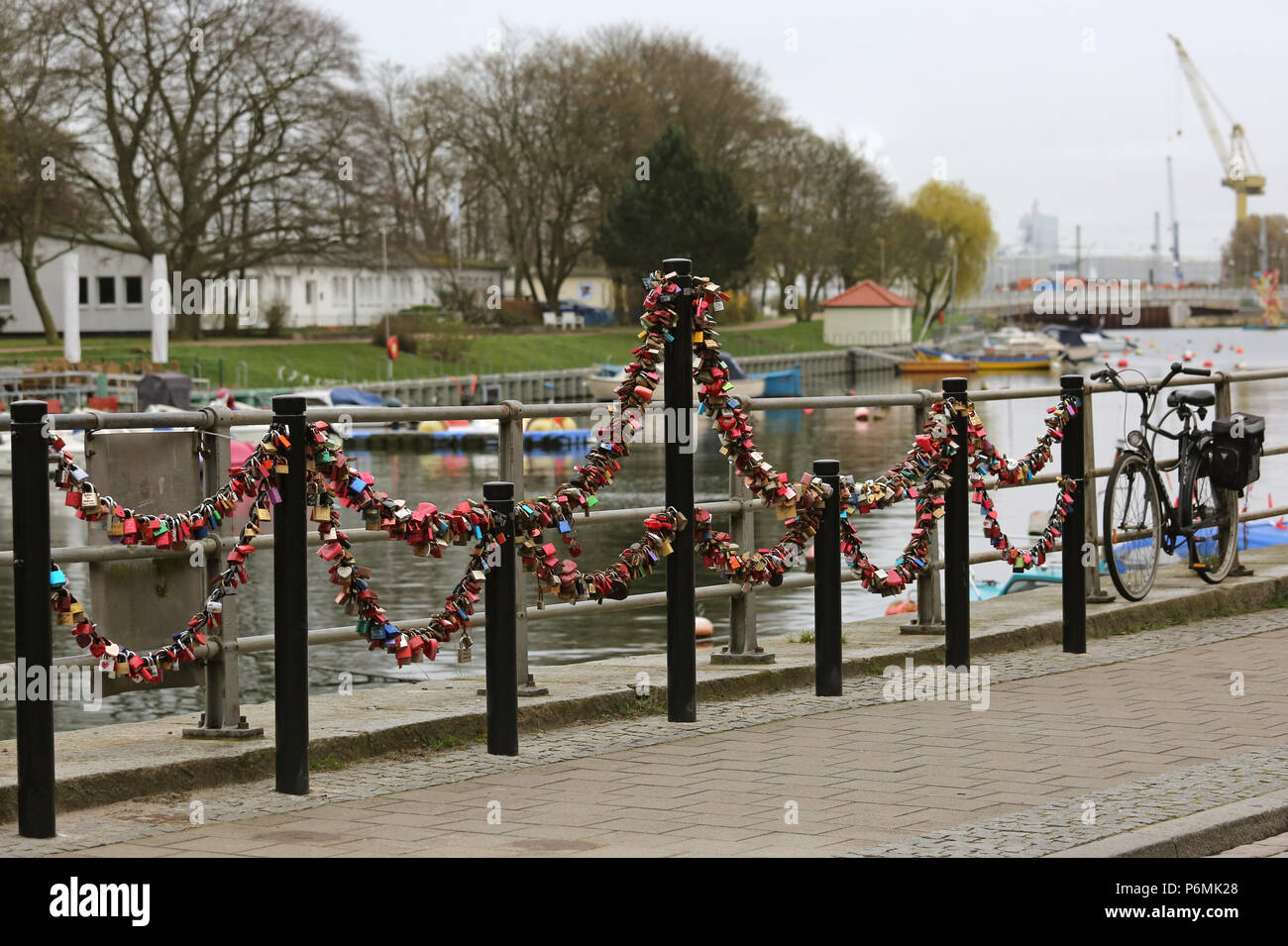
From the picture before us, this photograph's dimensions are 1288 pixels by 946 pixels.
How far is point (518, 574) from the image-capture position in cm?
836

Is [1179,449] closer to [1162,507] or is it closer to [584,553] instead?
[1162,507]

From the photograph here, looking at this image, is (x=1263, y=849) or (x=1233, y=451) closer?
(x=1263, y=849)

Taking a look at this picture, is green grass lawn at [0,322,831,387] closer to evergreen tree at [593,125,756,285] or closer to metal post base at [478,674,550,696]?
evergreen tree at [593,125,756,285]

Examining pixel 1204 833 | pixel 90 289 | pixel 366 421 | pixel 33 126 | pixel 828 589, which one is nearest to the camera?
pixel 1204 833

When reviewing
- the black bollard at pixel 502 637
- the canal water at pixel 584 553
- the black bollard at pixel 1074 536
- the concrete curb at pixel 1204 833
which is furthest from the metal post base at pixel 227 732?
the black bollard at pixel 1074 536

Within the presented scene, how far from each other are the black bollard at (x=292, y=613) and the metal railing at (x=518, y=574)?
20 mm

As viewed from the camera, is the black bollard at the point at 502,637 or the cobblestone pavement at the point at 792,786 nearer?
the cobblestone pavement at the point at 792,786

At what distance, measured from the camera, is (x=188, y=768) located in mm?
6902

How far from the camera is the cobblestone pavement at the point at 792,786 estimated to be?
19.9ft

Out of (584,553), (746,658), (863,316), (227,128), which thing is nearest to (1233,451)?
(746,658)

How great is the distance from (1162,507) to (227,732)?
646 cm

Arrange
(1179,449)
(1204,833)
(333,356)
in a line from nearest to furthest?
(1204,833) → (1179,449) → (333,356)

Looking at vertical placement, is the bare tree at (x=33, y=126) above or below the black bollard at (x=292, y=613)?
above

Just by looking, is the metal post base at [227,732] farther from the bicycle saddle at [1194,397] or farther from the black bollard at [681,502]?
the bicycle saddle at [1194,397]
